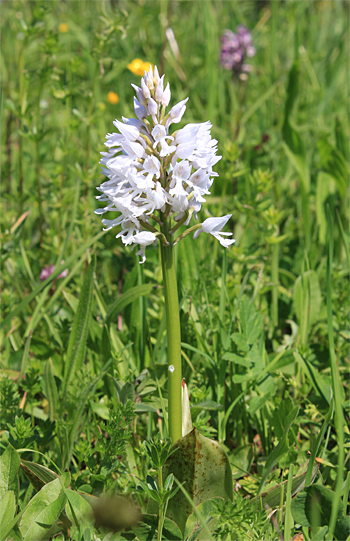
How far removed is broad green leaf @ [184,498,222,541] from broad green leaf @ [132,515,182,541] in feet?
0.13

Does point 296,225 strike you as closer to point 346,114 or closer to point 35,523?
point 346,114

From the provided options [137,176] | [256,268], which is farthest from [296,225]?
[137,176]

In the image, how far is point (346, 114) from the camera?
182 inches

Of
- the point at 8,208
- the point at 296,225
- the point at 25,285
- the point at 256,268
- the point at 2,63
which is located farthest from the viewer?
the point at 2,63

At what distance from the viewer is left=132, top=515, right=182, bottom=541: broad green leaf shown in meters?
1.44

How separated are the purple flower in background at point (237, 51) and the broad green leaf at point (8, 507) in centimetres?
469

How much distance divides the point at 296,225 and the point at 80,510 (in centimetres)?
245

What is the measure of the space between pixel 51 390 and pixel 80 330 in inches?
10.9

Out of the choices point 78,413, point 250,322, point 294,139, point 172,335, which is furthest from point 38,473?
point 294,139

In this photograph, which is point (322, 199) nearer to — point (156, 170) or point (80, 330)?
point (80, 330)

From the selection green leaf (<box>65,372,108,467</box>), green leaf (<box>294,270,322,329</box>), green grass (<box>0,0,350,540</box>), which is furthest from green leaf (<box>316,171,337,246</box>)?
green leaf (<box>65,372,108,467</box>)

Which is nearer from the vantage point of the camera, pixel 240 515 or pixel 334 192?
pixel 240 515

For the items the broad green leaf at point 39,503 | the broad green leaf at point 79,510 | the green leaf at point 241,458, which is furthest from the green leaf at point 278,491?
the broad green leaf at point 39,503

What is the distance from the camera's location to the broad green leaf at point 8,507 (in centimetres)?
142
